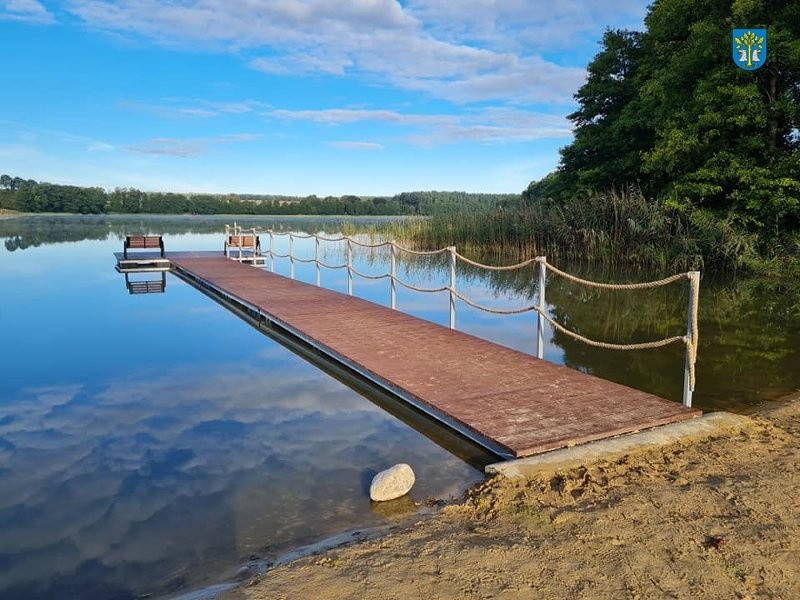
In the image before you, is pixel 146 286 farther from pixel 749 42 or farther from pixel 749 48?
pixel 749 42

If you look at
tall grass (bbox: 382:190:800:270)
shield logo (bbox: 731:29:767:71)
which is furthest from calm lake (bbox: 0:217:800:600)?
shield logo (bbox: 731:29:767:71)

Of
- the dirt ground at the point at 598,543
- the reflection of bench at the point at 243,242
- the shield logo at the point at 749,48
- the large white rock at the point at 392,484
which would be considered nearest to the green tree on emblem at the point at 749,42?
the shield logo at the point at 749,48

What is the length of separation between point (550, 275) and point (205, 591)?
15.5 metres

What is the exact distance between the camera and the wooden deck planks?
4535mm

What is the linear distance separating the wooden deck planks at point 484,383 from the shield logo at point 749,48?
14.4m

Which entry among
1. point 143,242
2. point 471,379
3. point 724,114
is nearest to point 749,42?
point 724,114

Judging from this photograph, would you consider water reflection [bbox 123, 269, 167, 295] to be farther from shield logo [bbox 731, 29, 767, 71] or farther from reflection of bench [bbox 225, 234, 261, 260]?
shield logo [bbox 731, 29, 767, 71]

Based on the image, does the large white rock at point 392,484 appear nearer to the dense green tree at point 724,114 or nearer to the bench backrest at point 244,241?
the dense green tree at point 724,114

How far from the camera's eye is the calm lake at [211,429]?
328cm

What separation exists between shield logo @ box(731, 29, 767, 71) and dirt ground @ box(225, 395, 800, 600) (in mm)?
17139

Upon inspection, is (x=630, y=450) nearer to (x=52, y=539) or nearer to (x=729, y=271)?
(x=52, y=539)

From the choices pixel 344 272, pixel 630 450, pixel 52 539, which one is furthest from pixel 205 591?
pixel 344 272

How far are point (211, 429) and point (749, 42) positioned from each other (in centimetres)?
1872

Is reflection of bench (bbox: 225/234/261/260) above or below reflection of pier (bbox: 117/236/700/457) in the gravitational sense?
above
